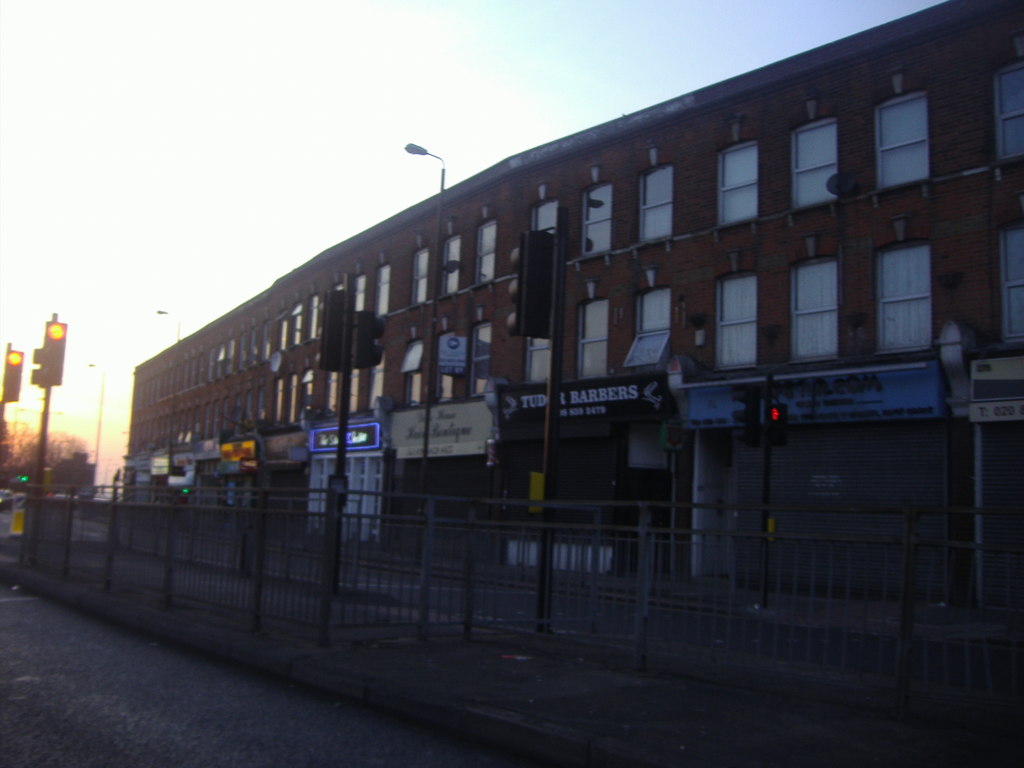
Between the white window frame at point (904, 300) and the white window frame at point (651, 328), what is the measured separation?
18.3 ft

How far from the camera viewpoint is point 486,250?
30.1 metres

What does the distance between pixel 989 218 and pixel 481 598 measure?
516 inches

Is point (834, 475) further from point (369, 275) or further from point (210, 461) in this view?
point (210, 461)

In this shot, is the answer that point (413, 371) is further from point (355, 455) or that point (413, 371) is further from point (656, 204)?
point (656, 204)

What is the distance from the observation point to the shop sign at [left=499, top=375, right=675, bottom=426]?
75.6ft

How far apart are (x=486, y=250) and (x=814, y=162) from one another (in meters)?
12.0

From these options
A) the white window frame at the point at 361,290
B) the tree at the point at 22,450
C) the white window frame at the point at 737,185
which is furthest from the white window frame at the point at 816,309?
the tree at the point at 22,450

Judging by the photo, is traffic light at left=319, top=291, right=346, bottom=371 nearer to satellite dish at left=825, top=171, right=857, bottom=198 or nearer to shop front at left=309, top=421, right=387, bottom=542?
satellite dish at left=825, top=171, right=857, bottom=198

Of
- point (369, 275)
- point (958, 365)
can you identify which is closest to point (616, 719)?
point (958, 365)

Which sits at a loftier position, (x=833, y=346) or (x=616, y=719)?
(x=833, y=346)

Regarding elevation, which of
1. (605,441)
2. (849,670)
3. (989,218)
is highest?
(989,218)

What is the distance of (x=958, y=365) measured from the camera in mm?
17188

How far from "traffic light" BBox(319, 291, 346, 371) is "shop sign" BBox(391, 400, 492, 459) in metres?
15.1

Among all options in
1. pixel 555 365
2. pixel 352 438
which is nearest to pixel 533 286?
pixel 555 365
